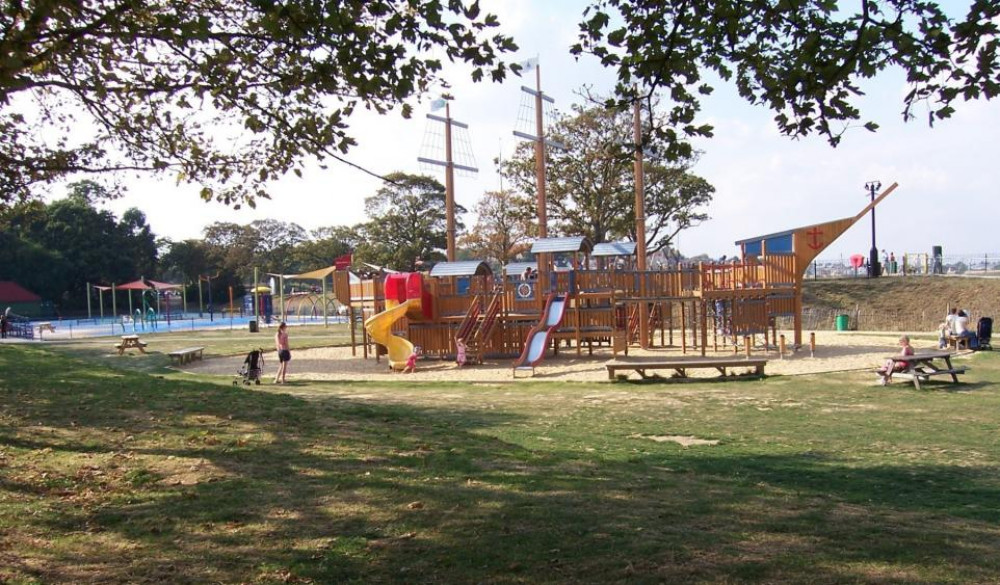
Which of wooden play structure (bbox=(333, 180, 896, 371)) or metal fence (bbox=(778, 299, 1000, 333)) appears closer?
wooden play structure (bbox=(333, 180, 896, 371))

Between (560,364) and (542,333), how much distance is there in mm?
1378

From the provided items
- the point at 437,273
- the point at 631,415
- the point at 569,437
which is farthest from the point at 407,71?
the point at 437,273

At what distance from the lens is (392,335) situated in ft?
81.9

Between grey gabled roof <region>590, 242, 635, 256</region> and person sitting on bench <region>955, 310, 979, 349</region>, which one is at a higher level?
grey gabled roof <region>590, 242, 635, 256</region>

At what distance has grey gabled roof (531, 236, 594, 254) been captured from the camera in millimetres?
26156

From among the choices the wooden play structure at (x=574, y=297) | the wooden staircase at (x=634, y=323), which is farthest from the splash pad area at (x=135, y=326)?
the wooden staircase at (x=634, y=323)

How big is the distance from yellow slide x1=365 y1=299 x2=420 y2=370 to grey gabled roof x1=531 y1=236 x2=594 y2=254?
451cm

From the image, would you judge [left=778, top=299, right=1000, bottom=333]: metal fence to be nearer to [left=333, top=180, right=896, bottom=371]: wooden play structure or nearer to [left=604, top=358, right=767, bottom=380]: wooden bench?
[left=333, top=180, right=896, bottom=371]: wooden play structure

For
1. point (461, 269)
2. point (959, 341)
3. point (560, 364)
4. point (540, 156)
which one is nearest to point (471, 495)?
point (560, 364)

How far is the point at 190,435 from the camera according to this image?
8164 mm

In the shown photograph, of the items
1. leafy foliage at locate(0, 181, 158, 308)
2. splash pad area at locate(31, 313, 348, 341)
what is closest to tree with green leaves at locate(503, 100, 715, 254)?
splash pad area at locate(31, 313, 348, 341)

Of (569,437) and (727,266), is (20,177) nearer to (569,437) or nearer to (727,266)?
(569,437)

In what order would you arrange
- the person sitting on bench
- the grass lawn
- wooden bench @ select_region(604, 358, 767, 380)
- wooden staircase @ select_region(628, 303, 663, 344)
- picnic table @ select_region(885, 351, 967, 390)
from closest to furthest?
the grass lawn, picnic table @ select_region(885, 351, 967, 390), wooden bench @ select_region(604, 358, 767, 380), the person sitting on bench, wooden staircase @ select_region(628, 303, 663, 344)

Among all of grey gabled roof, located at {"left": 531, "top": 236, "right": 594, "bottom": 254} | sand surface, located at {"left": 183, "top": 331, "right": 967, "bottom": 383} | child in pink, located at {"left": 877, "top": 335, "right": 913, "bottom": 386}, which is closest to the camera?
child in pink, located at {"left": 877, "top": 335, "right": 913, "bottom": 386}
